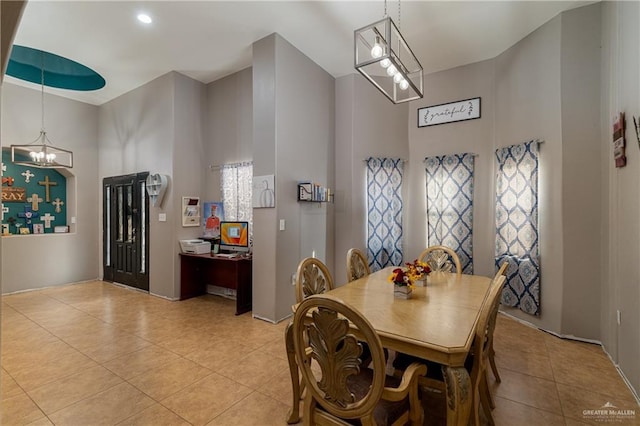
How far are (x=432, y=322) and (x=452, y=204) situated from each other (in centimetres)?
291

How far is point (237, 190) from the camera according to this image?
474 centimetres

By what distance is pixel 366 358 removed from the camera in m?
2.35

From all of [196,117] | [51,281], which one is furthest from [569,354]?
[51,281]

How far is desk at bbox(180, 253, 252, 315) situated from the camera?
4.14m

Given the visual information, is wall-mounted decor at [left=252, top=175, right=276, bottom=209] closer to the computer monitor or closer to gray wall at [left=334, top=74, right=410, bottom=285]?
the computer monitor

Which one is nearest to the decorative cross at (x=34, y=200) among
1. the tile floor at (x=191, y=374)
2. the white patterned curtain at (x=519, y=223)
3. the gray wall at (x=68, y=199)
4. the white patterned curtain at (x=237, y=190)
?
the gray wall at (x=68, y=199)

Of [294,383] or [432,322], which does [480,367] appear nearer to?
[432,322]

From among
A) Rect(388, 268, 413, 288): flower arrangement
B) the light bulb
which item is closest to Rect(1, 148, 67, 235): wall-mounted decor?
the light bulb

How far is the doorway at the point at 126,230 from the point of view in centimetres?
511

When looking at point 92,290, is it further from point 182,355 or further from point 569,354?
point 569,354

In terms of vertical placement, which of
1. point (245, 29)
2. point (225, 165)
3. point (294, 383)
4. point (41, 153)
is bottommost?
point (294, 383)

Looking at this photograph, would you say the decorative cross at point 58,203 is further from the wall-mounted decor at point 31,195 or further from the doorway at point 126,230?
the doorway at point 126,230

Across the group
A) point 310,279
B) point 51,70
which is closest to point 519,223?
point 310,279

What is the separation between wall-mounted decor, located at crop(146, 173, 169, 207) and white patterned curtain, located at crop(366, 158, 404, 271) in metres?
3.04
